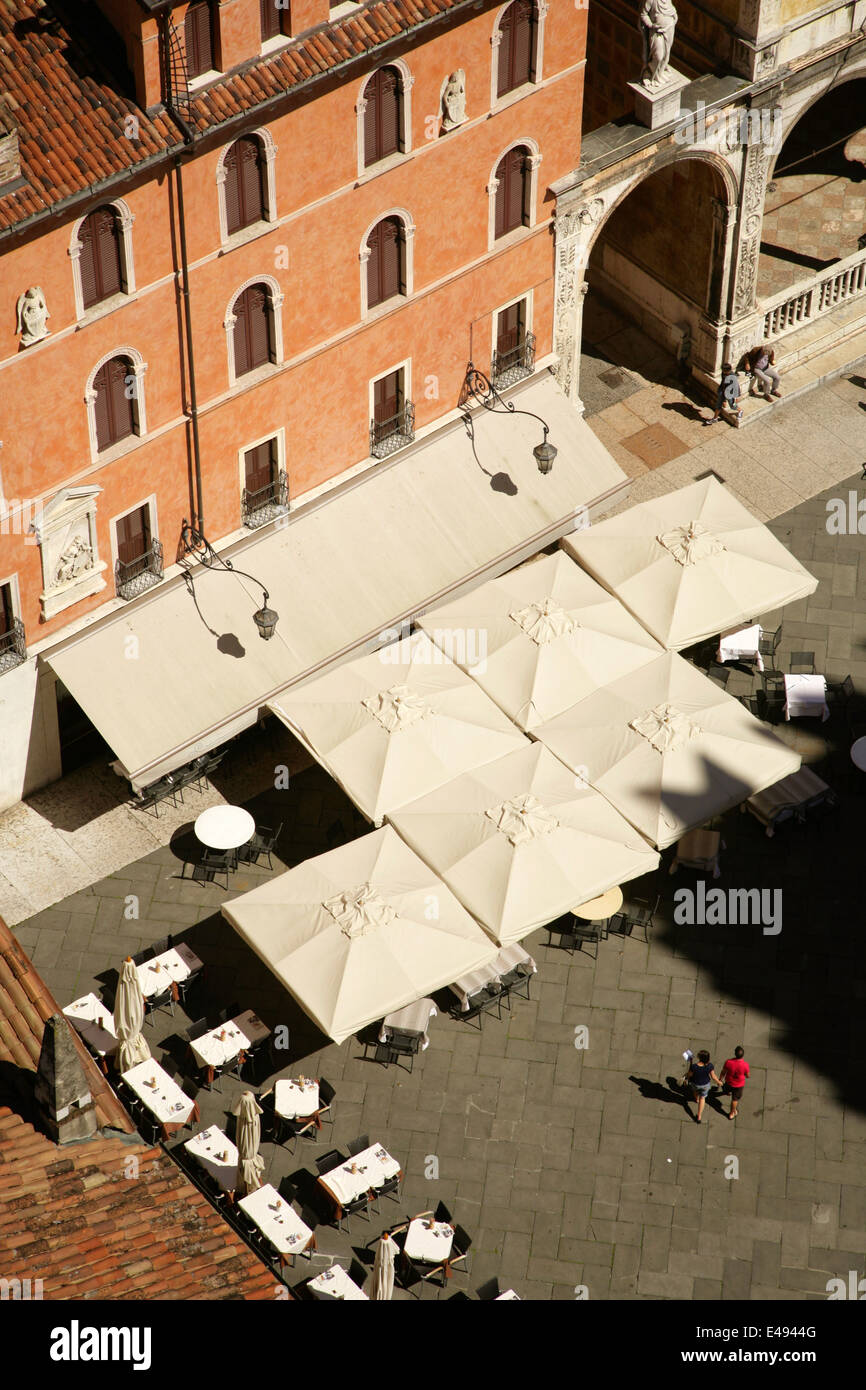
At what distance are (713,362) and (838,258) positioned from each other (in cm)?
557

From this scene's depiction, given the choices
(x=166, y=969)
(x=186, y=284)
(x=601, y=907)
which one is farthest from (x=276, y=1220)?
(x=186, y=284)

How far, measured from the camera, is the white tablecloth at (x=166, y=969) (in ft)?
104

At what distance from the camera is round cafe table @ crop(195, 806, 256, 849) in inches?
1309

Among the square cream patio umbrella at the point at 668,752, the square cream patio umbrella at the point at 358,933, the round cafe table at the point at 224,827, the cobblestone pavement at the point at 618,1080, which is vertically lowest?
the cobblestone pavement at the point at 618,1080

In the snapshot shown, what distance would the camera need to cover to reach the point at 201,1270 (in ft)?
77.0

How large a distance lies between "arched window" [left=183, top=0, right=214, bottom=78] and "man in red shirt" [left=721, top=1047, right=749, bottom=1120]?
53.0 ft

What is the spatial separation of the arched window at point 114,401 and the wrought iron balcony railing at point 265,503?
3.09m

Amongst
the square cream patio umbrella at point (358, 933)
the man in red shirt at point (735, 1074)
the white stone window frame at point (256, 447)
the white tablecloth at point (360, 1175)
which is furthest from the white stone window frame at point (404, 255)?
the white tablecloth at point (360, 1175)

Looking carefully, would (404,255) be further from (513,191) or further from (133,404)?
(133,404)

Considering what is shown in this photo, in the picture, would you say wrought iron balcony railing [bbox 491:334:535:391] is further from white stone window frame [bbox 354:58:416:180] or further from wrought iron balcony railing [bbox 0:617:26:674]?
wrought iron balcony railing [bbox 0:617:26:674]

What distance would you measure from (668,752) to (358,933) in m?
6.00

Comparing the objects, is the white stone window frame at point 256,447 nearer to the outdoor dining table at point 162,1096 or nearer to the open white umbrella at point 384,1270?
Result: the outdoor dining table at point 162,1096
